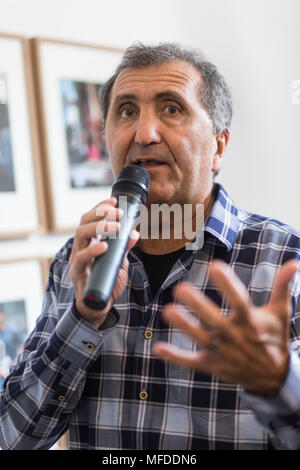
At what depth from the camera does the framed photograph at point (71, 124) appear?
1.69m

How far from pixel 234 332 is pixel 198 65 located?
31.4 inches

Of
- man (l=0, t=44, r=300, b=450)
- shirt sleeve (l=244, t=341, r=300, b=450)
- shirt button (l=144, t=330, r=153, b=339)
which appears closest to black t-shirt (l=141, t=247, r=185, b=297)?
man (l=0, t=44, r=300, b=450)

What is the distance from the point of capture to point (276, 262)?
45.1 inches

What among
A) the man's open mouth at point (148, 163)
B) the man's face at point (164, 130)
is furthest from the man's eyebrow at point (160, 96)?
the man's open mouth at point (148, 163)

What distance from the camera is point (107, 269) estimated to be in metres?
0.80

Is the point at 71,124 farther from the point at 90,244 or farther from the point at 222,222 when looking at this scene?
the point at 90,244

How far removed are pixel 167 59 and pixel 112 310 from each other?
0.57 m

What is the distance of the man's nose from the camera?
114 centimetres

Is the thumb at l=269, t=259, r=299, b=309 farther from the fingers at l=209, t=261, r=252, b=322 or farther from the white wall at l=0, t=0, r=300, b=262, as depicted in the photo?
the white wall at l=0, t=0, r=300, b=262

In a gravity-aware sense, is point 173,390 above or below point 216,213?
below

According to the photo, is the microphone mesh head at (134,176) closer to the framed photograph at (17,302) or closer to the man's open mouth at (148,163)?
the man's open mouth at (148,163)

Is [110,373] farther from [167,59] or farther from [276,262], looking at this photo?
[167,59]

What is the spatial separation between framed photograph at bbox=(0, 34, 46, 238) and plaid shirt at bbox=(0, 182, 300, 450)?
473 millimetres
